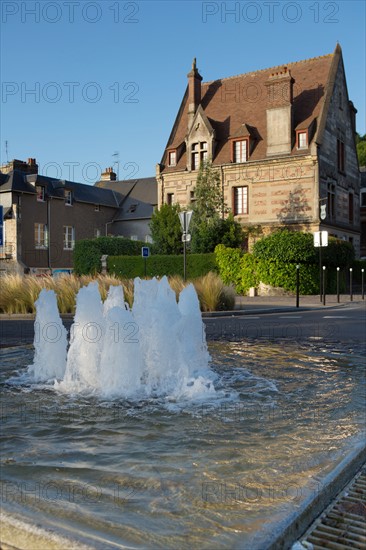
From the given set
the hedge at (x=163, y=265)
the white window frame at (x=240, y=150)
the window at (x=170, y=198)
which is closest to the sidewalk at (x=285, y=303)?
the hedge at (x=163, y=265)

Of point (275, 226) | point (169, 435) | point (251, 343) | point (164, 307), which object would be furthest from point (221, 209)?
point (169, 435)

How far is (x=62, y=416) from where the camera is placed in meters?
4.91

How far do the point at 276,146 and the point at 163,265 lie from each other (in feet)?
37.8

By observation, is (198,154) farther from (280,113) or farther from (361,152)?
(361,152)

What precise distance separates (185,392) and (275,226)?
1204 inches

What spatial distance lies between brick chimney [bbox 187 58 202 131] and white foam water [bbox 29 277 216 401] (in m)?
34.8

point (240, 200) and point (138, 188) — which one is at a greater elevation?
point (138, 188)

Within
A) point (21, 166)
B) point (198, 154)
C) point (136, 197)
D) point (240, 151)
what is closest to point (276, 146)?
point (240, 151)

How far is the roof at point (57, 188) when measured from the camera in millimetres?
40750

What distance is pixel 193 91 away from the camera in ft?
133

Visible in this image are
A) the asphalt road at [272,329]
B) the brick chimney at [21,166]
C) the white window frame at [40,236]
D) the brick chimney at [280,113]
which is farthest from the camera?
the brick chimney at [21,166]

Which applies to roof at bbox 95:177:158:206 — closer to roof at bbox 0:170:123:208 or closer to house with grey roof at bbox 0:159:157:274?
house with grey roof at bbox 0:159:157:274

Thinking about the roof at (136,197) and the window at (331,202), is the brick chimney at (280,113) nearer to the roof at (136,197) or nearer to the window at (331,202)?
the window at (331,202)

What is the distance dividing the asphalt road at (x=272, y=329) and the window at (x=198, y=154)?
23.8 metres
